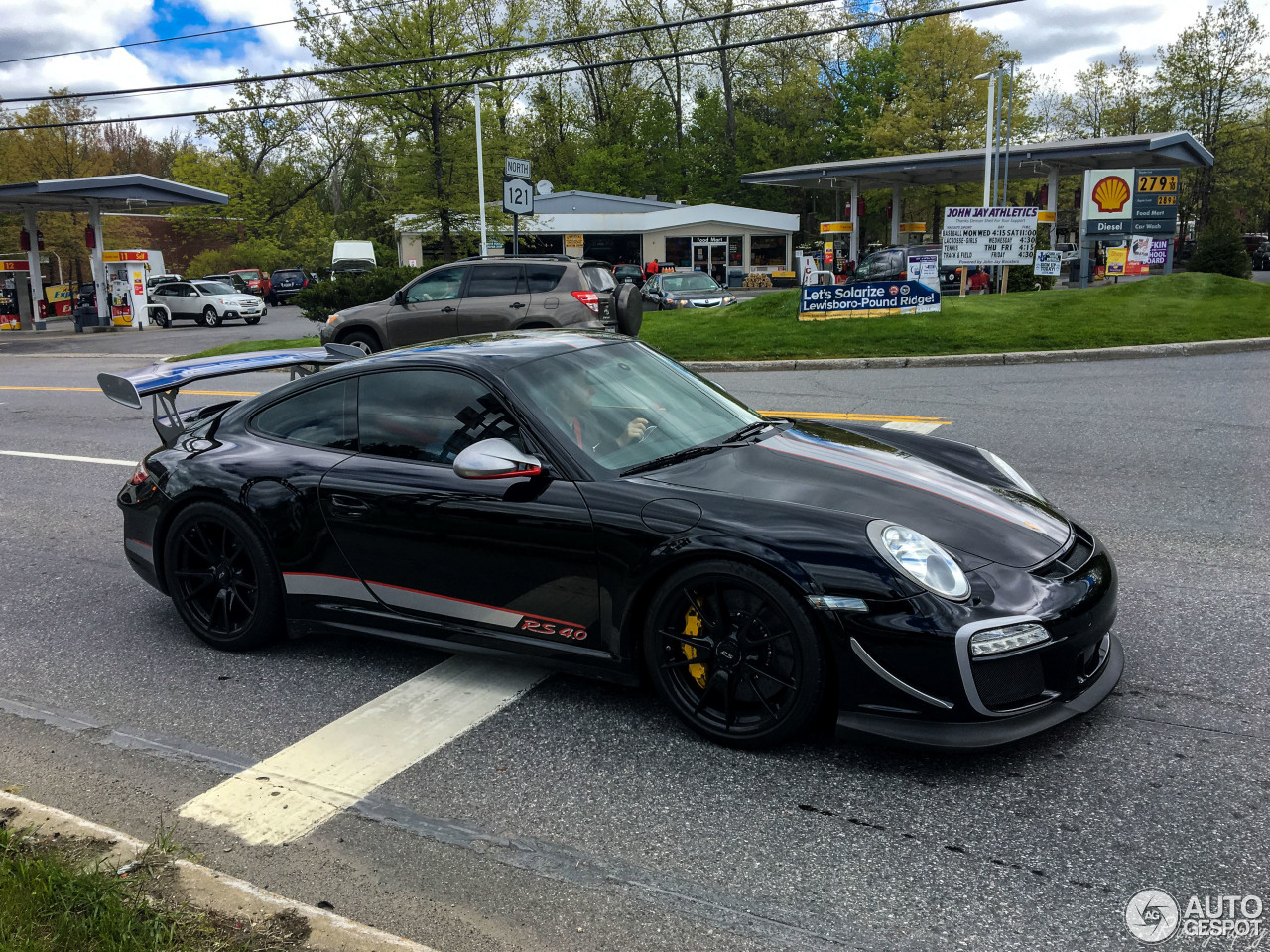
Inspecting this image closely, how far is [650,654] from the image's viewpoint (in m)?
3.62

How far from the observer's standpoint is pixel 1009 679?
3180 millimetres

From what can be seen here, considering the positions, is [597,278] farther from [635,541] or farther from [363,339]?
[635,541]

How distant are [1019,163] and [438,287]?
88.9 feet

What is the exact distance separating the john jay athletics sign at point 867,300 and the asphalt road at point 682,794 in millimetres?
12037

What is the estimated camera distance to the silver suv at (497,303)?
13922 millimetres

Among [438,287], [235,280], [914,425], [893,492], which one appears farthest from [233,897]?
[235,280]

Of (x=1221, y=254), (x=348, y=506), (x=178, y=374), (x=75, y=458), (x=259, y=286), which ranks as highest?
(x=259, y=286)

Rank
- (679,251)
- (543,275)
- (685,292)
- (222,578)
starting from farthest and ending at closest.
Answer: (679,251)
(685,292)
(543,275)
(222,578)

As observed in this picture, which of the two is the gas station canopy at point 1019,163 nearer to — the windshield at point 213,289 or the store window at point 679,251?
the store window at point 679,251

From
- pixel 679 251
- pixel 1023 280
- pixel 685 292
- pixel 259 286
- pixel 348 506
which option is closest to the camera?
pixel 348 506

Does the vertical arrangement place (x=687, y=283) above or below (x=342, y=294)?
above

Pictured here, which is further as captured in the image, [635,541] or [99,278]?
[99,278]

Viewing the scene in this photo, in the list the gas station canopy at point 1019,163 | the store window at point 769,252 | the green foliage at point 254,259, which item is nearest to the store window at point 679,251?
the store window at point 769,252

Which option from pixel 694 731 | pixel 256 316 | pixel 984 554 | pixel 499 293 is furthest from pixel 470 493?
pixel 256 316
